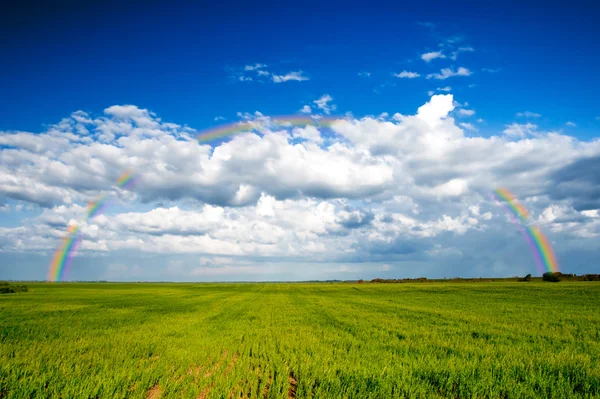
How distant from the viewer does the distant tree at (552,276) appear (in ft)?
339

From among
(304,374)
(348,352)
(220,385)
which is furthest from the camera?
(348,352)

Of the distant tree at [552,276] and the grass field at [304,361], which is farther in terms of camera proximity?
the distant tree at [552,276]

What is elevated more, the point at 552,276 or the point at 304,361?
the point at 304,361

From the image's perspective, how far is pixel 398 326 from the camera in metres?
20.1

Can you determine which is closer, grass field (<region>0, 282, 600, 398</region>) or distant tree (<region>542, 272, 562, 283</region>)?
grass field (<region>0, 282, 600, 398</region>)

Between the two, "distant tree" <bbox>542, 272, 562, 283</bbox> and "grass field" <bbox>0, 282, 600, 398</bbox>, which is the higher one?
"grass field" <bbox>0, 282, 600, 398</bbox>

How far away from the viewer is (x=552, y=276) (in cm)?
10494

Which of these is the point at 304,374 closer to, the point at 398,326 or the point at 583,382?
the point at 583,382

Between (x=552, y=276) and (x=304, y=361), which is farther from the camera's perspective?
(x=552, y=276)

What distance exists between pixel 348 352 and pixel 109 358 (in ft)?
28.8

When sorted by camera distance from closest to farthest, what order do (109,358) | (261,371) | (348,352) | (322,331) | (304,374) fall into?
1. (304,374)
2. (261,371)
3. (109,358)
4. (348,352)
5. (322,331)

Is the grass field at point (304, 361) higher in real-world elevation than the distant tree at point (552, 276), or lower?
higher

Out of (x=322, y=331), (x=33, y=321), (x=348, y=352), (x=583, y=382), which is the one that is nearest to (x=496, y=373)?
(x=583, y=382)

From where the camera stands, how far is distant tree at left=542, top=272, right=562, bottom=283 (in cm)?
10331
